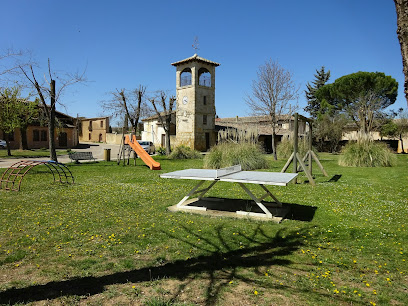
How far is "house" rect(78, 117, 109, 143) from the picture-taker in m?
57.2

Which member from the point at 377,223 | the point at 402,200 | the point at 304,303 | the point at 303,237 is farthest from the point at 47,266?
the point at 402,200

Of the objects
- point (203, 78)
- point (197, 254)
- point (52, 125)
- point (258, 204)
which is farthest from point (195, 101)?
point (197, 254)

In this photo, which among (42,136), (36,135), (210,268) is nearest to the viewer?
(210,268)

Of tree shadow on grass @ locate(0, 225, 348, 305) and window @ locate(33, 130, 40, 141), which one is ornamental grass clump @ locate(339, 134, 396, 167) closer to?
tree shadow on grass @ locate(0, 225, 348, 305)

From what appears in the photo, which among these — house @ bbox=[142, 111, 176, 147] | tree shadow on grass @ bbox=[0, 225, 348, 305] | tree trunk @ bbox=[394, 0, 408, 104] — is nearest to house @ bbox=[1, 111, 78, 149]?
house @ bbox=[142, 111, 176, 147]

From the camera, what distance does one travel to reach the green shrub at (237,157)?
14.7 meters

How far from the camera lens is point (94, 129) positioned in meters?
58.9

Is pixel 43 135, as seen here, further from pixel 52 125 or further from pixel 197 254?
pixel 197 254

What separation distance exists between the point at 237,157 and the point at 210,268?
11.1m

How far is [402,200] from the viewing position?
A: 8.09 meters

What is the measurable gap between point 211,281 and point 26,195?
24.0 feet

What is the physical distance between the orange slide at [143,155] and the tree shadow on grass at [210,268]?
11604 millimetres

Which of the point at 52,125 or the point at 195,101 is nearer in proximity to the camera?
the point at 52,125

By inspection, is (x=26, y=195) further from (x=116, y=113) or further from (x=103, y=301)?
(x=116, y=113)
